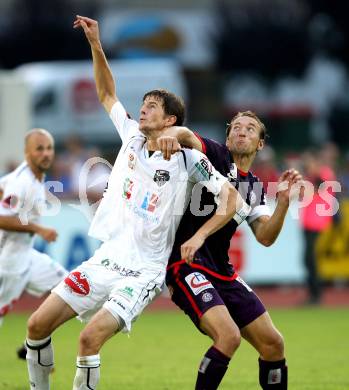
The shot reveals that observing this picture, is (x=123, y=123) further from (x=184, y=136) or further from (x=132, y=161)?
(x=184, y=136)

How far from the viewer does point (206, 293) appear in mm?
8594

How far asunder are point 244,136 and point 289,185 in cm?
68

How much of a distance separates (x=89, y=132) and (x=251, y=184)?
76.6 ft

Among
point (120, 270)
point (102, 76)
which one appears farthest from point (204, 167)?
point (102, 76)

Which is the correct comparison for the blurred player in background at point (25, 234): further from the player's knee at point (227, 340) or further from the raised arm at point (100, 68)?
the player's knee at point (227, 340)

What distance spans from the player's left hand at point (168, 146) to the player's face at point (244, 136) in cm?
118

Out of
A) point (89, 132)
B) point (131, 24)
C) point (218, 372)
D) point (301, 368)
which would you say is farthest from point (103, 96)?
point (131, 24)

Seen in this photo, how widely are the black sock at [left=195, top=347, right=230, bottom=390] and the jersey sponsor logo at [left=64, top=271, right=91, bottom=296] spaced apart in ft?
3.45

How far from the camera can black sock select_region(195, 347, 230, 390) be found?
8.38 m

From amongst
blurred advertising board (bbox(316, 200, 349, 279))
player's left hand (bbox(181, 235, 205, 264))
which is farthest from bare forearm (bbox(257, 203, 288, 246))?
blurred advertising board (bbox(316, 200, 349, 279))

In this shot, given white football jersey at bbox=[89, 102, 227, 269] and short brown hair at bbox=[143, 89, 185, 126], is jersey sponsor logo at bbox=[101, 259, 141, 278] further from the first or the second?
short brown hair at bbox=[143, 89, 185, 126]

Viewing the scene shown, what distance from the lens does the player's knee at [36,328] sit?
8.45m

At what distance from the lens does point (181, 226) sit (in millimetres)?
8883

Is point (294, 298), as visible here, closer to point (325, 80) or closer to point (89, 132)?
point (89, 132)
